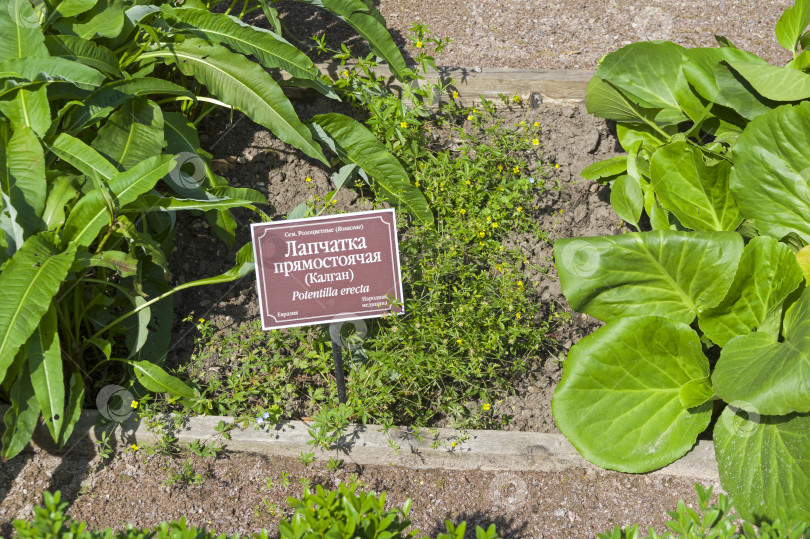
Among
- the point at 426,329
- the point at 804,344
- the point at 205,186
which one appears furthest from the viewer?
the point at 205,186

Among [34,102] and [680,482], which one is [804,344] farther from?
[34,102]

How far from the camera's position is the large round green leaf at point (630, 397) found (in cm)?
235

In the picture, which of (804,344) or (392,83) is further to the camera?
(392,83)

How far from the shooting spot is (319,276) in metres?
2.30

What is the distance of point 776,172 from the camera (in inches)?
94.3

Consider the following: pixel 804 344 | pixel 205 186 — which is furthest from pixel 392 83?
pixel 804 344

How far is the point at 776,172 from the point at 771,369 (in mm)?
756

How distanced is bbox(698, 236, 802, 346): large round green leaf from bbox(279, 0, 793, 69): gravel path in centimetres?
149

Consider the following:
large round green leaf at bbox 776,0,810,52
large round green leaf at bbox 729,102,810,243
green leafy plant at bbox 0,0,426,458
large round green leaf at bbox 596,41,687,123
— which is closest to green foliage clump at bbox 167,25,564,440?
green leafy plant at bbox 0,0,426,458

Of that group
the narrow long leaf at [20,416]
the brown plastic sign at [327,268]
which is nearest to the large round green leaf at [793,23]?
the brown plastic sign at [327,268]

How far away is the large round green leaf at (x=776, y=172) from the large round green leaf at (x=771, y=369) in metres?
0.35

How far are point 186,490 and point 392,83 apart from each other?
1936 millimetres

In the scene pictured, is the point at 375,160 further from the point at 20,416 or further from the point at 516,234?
the point at 20,416

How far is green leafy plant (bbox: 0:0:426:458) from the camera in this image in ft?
7.19
